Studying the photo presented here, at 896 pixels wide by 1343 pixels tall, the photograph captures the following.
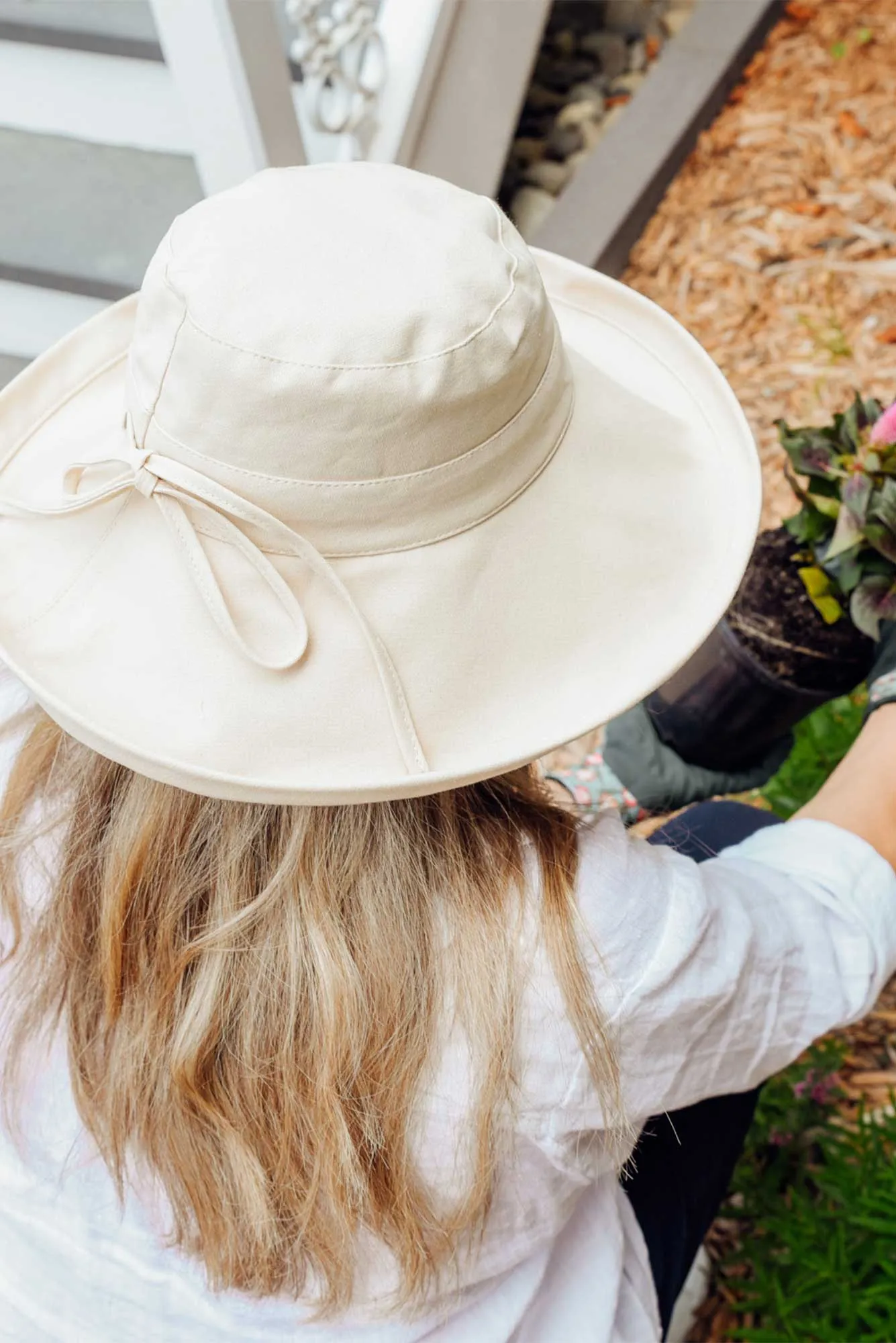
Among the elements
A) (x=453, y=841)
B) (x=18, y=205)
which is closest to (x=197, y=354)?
(x=453, y=841)

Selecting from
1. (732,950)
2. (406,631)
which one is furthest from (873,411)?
(406,631)

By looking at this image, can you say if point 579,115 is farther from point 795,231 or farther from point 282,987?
point 282,987

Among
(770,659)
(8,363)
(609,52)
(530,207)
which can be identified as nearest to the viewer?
(770,659)

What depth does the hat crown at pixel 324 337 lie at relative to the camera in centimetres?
77

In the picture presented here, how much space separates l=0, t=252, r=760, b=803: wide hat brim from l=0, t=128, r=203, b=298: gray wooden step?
5.07 ft

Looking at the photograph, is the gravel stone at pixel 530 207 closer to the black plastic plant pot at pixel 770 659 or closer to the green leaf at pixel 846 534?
the black plastic plant pot at pixel 770 659

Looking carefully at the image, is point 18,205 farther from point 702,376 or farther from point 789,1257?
point 789,1257

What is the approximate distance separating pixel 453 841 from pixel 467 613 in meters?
0.20

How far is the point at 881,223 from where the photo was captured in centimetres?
281

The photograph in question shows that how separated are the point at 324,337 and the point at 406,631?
0.23 m

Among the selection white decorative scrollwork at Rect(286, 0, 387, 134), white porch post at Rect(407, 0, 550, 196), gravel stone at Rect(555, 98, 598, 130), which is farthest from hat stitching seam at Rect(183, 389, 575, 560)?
gravel stone at Rect(555, 98, 598, 130)

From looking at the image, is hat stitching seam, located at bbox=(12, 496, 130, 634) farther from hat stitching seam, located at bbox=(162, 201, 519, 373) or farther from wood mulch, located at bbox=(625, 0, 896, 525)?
wood mulch, located at bbox=(625, 0, 896, 525)

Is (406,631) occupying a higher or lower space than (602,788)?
higher

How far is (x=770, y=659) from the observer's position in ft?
5.39
